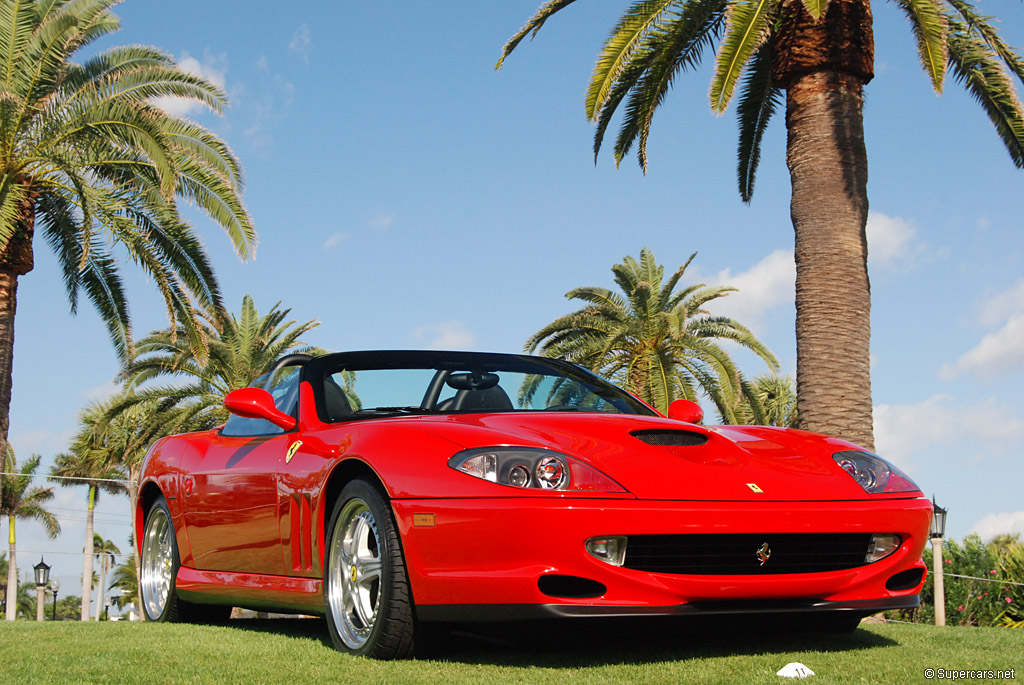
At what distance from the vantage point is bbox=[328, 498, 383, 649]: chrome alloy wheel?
4266 mm

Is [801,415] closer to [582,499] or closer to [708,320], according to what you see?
[582,499]

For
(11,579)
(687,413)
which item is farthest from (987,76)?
(11,579)

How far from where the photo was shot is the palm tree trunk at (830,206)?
11.5 m

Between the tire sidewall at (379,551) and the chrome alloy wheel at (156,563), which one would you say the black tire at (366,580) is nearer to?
the tire sidewall at (379,551)

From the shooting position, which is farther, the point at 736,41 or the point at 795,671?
the point at 736,41

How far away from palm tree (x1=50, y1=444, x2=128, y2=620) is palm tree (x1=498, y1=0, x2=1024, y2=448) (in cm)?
2292

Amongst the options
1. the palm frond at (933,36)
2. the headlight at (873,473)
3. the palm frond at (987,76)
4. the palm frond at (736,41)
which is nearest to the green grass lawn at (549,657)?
the headlight at (873,473)

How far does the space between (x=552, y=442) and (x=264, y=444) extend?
184cm

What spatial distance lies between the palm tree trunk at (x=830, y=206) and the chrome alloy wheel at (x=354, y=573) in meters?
7.84

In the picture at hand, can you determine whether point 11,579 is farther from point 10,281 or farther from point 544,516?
point 544,516

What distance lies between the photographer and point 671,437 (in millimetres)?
4234

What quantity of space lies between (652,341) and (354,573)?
2328 cm

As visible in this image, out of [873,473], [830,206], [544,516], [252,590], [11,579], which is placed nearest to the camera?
[544,516]

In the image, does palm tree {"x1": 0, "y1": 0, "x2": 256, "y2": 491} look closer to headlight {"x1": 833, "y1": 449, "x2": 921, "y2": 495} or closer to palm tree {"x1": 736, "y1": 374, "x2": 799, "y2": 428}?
headlight {"x1": 833, "y1": 449, "x2": 921, "y2": 495}
